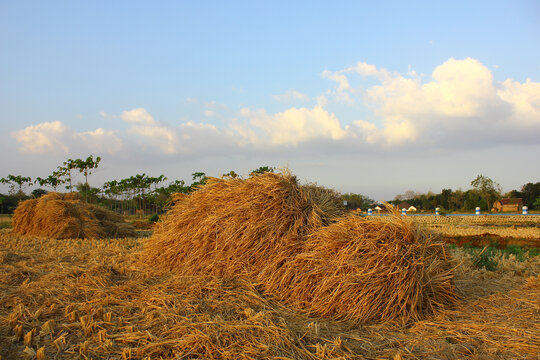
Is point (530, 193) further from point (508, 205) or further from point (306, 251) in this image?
point (306, 251)

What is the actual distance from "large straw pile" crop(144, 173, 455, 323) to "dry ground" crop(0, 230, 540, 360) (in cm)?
24

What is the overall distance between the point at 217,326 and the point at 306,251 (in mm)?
1570

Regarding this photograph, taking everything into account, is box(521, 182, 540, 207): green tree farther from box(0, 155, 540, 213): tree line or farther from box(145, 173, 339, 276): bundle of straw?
box(145, 173, 339, 276): bundle of straw

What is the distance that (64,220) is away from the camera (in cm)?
1198

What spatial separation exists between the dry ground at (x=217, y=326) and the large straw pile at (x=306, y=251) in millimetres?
240

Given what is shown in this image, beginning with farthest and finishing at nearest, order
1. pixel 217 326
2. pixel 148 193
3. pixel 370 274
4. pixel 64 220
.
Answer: pixel 148 193, pixel 64 220, pixel 370 274, pixel 217 326

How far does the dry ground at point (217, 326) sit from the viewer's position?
9.34 feet

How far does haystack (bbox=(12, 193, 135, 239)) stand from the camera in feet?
39.0

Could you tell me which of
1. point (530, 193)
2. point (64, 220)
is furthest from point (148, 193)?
point (530, 193)

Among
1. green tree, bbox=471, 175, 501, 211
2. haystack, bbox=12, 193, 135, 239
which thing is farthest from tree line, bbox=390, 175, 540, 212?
haystack, bbox=12, 193, 135, 239

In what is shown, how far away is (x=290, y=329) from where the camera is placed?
10.4 feet

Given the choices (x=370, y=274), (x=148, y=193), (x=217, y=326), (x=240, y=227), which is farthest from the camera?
(x=148, y=193)

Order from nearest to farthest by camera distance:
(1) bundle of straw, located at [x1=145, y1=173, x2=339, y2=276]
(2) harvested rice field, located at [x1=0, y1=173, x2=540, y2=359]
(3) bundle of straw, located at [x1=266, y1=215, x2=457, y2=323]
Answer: (2) harvested rice field, located at [x1=0, y1=173, x2=540, y2=359]
(3) bundle of straw, located at [x1=266, y1=215, x2=457, y2=323]
(1) bundle of straw, located at [x1=145, y1=173, x2=339, y2=276]

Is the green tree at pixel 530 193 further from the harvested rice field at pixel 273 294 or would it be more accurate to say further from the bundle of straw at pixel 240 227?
the bundle of straw at pixel 240 227
